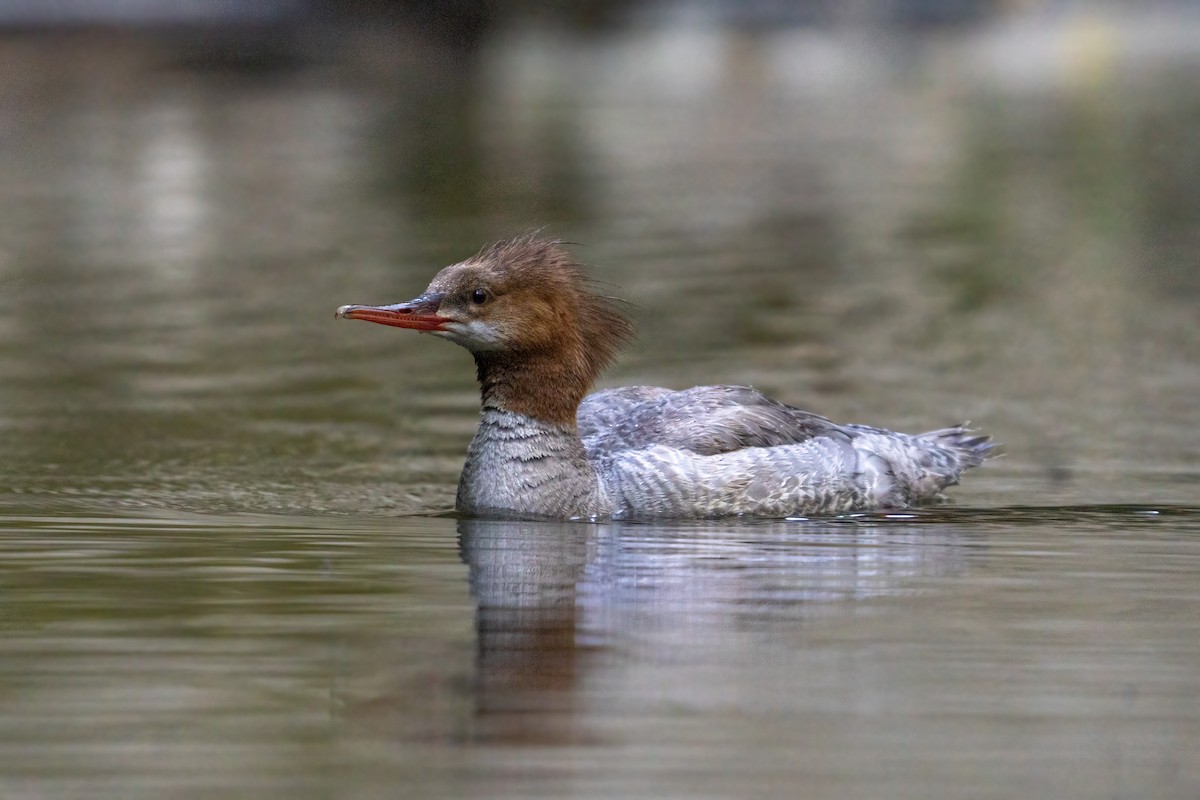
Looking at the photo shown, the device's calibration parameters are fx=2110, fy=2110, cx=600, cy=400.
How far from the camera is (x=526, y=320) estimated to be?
28.3ft

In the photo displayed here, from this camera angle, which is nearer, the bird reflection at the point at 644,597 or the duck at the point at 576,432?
the bird reflection at the point at 644,597

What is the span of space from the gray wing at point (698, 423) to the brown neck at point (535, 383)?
0.40 m

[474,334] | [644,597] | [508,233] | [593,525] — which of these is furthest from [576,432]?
[508,233]

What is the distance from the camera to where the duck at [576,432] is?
858 cm

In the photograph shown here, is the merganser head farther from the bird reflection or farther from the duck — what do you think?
the bird reflection

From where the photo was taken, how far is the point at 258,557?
764 cm

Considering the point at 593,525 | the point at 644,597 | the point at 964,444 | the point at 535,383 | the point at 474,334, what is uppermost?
the point at 474,334

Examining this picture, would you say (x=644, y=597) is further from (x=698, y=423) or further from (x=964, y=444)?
(x=964, y=444)

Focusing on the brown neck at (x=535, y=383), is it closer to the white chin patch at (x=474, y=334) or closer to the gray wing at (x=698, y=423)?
the white chin patch at (x=474, y=334)

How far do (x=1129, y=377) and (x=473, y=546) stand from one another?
567 centimetres

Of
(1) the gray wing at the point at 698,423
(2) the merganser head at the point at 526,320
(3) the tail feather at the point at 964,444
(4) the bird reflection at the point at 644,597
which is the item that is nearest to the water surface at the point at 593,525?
(4) the bird reflection at the point at 644,597

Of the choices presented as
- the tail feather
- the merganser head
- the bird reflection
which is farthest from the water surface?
the merganser head

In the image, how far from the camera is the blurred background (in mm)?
10859

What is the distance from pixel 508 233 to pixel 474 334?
10.7m
